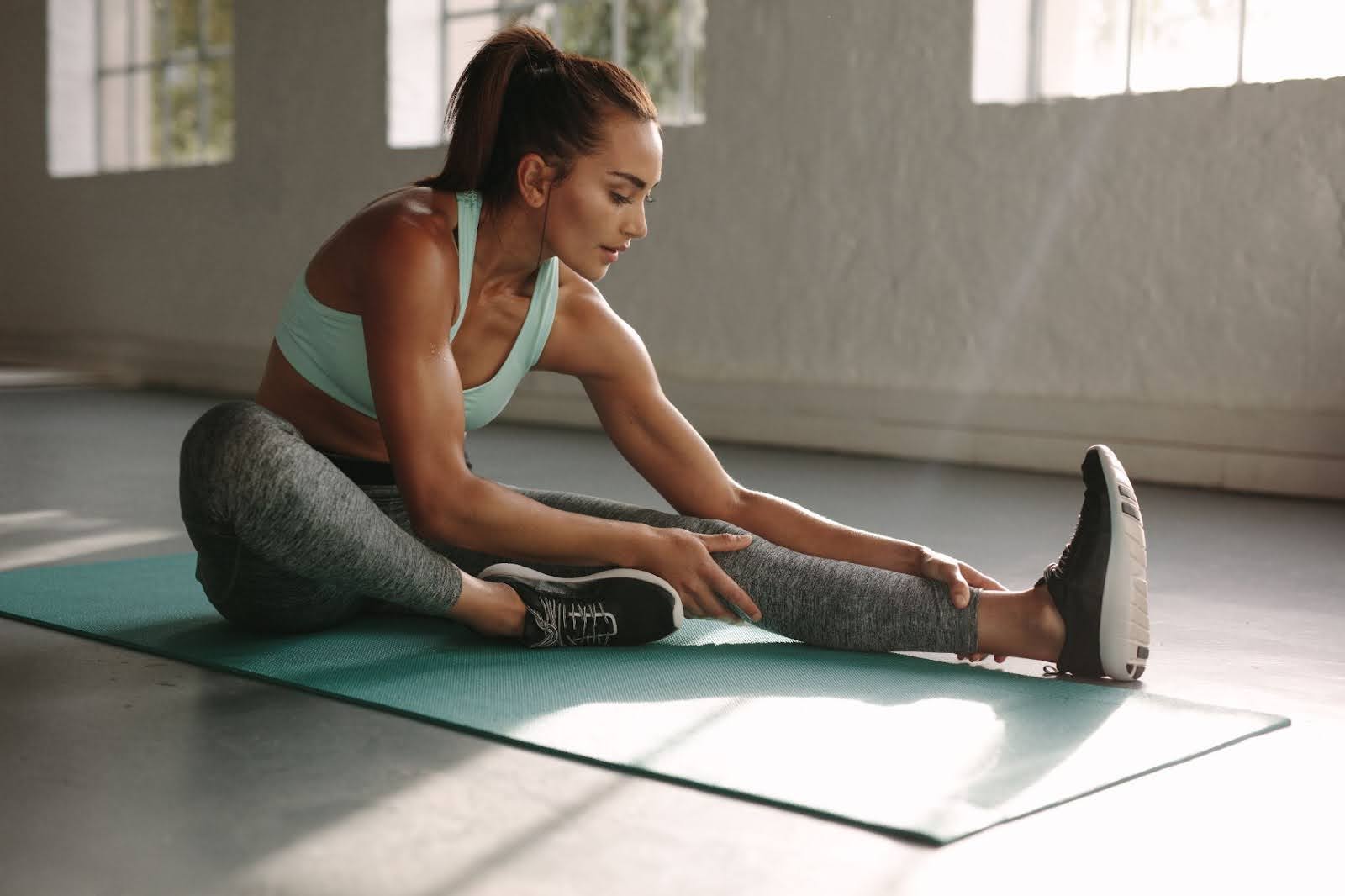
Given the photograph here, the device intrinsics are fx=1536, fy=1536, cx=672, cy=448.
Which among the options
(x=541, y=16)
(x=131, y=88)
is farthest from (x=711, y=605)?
(x=131, y=88)

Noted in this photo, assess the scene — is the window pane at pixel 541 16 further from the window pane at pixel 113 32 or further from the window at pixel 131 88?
the window pane at pixel 113 32

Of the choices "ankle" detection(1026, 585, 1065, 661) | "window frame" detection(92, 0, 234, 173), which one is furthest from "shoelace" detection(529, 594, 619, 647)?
"window frame" detection(92, 0, 234, 173)

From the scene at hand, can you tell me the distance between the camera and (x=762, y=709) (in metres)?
1.88

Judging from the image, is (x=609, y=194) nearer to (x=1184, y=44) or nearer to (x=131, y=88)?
(x=1184, y=44)

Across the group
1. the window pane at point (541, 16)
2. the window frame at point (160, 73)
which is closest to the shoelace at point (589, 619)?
the window pane at point (541, 16)

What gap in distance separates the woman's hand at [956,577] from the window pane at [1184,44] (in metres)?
3.03

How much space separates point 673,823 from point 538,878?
19cm

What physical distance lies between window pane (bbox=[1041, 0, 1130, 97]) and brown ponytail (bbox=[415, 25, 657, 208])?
3239mm

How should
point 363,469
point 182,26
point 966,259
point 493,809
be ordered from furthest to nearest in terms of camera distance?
1. point 182,26
2. point 966,259
3. point 363,469
4. point 493,809

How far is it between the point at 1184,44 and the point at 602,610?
3.46 metres

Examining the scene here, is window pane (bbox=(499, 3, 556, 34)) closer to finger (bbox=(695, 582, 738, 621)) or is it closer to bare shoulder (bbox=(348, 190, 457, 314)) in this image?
bare shoulder (bbox=(348, 190, 457, 314))

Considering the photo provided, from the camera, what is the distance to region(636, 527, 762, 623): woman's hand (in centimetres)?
210

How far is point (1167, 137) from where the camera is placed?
4.69 m

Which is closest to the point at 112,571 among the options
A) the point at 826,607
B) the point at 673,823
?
the point at 826,607
